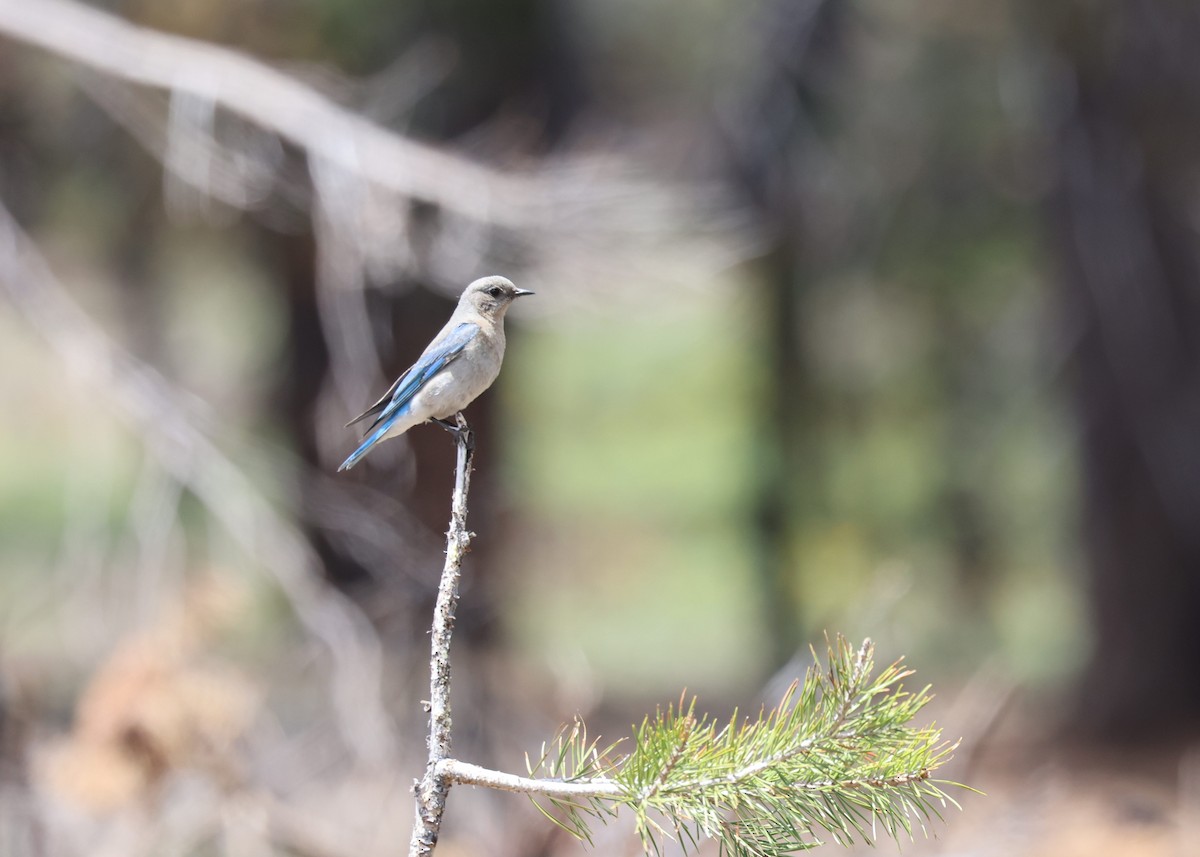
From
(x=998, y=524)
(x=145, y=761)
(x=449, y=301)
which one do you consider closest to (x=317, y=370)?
(x=449, y=301)

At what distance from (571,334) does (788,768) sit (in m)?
5.60

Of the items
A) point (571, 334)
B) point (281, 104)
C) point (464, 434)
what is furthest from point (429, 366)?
point (571, 334)

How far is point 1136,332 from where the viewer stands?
6.75 meters

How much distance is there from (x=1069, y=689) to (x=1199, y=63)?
162 inches

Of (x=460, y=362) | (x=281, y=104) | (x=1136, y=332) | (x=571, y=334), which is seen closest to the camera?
(x=460, y=362)

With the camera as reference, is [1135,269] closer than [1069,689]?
Yes

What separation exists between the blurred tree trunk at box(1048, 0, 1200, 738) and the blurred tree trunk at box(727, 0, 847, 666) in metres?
1.57

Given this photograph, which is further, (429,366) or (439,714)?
(429,366)

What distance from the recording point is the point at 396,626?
473 centimetres

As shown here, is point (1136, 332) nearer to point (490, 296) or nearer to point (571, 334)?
point (571, 334)

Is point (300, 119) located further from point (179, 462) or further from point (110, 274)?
point (110, 274)

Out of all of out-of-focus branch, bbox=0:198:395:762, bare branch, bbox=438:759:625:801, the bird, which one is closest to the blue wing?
the bird

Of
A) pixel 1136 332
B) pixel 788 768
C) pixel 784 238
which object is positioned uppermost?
pixel 784 238

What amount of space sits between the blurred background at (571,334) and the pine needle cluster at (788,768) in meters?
0.86
